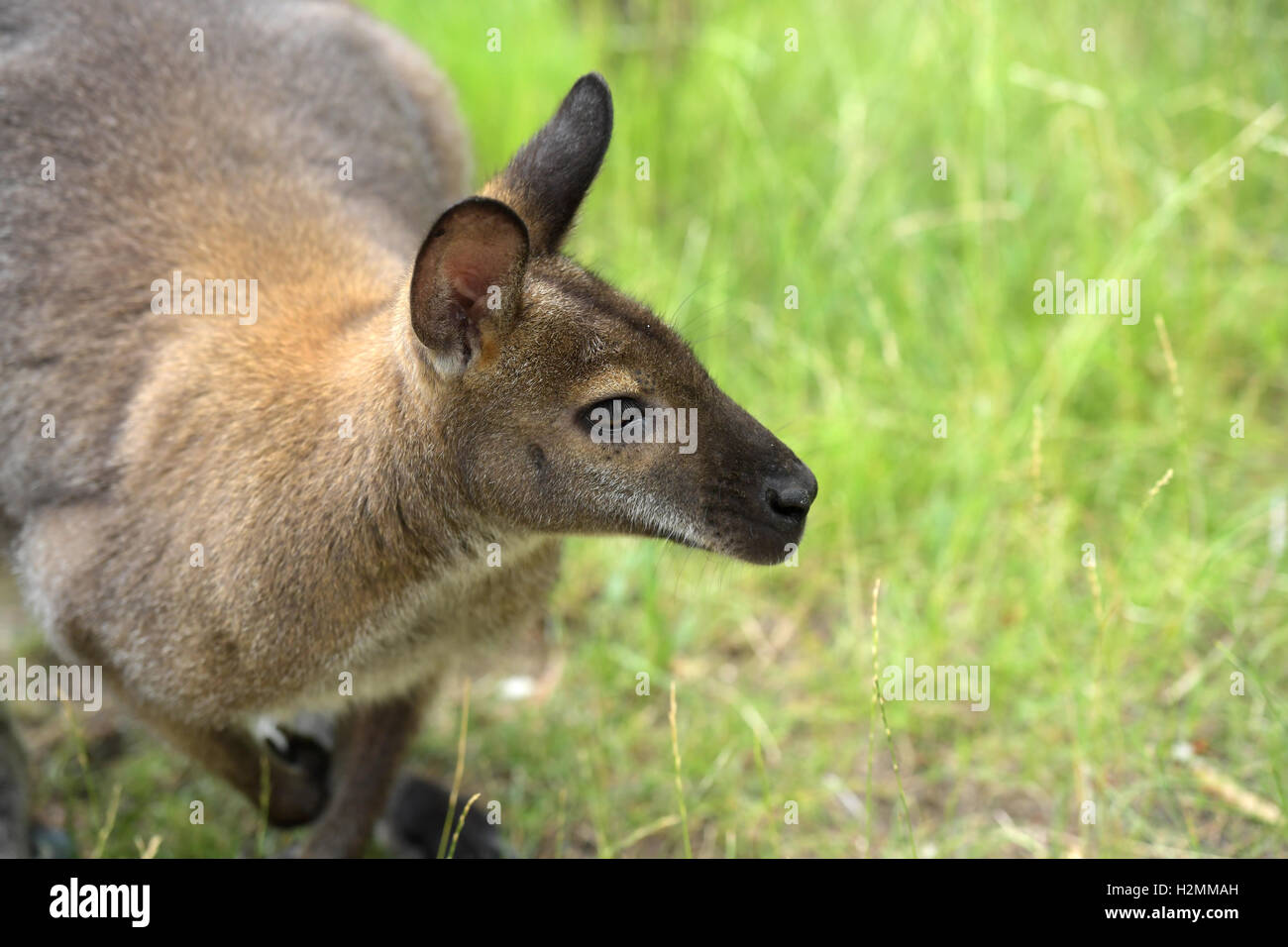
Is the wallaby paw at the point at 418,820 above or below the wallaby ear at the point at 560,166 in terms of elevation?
below

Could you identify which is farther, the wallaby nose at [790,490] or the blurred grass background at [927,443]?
the blurred grass background at [927,443]

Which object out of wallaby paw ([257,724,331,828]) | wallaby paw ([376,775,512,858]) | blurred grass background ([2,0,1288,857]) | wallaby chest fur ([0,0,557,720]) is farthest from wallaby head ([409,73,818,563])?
wallaby paw ([376,775,512,858])

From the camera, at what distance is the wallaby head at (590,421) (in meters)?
2.84

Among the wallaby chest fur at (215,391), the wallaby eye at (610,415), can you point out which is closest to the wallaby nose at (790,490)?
the wallaby eye at (610,415)

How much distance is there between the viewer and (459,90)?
6.04 metres

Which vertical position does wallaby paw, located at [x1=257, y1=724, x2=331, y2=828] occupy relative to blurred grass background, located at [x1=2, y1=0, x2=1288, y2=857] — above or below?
below

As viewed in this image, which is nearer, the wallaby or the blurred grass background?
the wallaby

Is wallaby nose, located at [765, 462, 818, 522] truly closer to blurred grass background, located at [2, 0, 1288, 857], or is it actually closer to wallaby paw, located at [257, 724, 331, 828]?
blurred grass background, located at [2, 0, 1288, 857]

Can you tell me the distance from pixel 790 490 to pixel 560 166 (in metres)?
0.88

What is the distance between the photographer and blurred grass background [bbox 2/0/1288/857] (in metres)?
3.79

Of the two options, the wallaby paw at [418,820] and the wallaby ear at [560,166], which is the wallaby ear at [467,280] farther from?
the wallaby paw at [418,820]

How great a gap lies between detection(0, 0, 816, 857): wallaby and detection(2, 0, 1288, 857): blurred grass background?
744 millimetres

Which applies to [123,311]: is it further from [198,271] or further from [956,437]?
[956,437]
